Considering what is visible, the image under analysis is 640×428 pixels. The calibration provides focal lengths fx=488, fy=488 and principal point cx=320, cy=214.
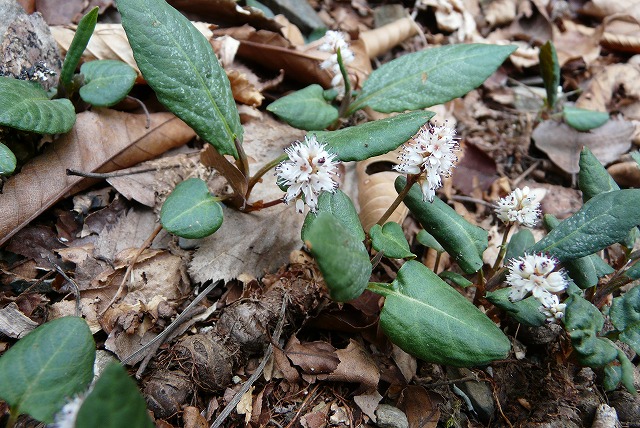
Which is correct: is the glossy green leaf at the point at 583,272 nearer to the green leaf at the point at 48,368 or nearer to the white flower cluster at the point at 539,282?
the white flower cluster at the point at 539,282

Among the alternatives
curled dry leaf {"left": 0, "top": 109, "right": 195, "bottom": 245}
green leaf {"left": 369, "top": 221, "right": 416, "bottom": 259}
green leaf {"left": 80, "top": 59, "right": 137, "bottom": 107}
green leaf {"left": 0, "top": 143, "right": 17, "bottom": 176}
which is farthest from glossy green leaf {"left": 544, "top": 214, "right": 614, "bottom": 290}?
green leaf {"left": 0, "top": 143, "right": 17, "bottom": 176}

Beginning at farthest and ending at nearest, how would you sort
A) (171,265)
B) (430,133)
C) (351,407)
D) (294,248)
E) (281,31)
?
1. (281,31)
2. (294,248)
3. (171,265)
4. (351,407)
5. (430,133)

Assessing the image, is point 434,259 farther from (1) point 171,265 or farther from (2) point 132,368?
(2) point 132,368

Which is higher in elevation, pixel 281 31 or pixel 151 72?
pixel 151 72

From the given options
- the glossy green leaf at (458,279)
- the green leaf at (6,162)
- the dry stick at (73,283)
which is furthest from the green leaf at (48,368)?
the glossy green leaf at (458,279)

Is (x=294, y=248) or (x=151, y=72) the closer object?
(x=151, y=72)

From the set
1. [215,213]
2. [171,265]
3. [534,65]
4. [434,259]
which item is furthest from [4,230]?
[534,65]

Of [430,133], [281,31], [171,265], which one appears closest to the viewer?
[430,133]

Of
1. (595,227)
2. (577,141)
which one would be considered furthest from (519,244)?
(577,141)
